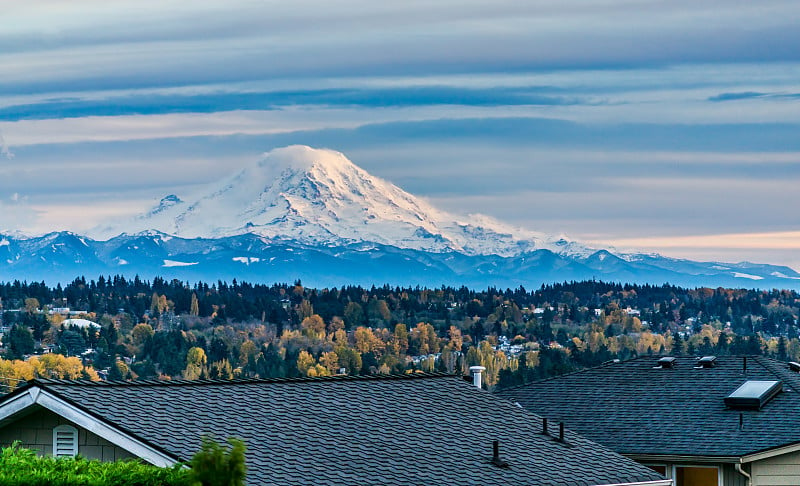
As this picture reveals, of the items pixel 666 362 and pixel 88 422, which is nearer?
pixel 88 422

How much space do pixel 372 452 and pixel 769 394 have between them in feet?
52.2

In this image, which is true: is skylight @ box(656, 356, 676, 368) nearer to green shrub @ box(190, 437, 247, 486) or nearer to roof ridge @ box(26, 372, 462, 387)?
roof ridge @ box(26, 372, 462, 387)

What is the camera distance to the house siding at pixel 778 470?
40.9m

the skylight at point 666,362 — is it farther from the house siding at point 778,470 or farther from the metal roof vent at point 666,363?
the house siding at point 778,470

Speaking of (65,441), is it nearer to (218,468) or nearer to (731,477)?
(218,468)

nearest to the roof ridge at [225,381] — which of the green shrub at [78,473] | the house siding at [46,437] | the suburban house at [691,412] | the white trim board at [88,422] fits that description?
the white trim board at [88,422]

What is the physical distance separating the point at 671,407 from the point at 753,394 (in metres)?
2.52

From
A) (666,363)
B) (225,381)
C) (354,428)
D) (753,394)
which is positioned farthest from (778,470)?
(225,381)

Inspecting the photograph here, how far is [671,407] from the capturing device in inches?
1801

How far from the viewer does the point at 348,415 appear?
34.6m

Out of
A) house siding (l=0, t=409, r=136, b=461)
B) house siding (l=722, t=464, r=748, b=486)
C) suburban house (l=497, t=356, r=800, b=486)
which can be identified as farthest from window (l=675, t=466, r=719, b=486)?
house siding (l=0, t=409, r=136, b=461)

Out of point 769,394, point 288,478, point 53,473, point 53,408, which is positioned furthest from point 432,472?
point 769,394

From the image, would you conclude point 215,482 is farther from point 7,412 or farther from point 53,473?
point 7,412

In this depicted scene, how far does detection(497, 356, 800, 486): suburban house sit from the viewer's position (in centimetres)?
4116
